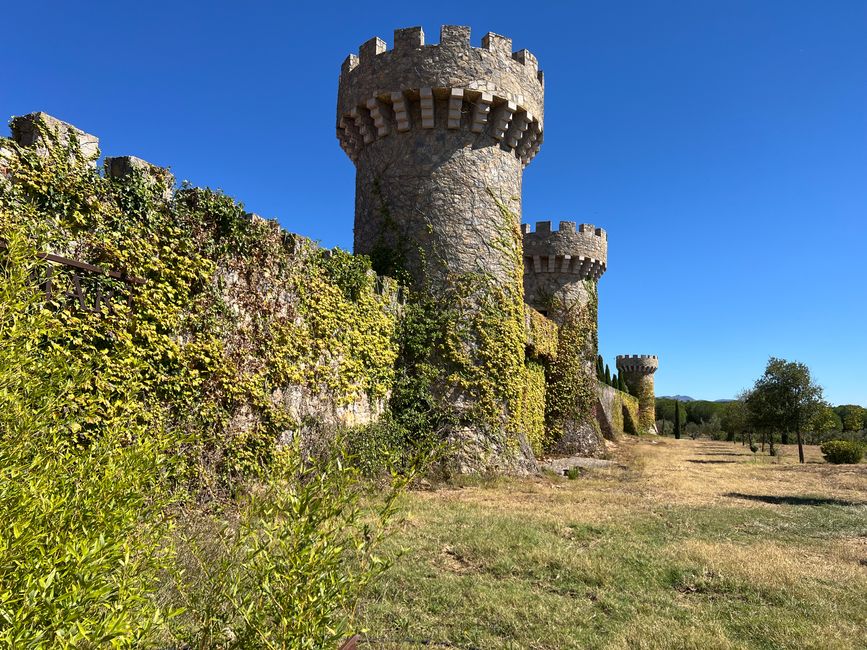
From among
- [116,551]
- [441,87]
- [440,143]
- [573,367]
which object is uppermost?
[441,87]

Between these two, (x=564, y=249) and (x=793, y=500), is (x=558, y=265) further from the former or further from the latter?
(x=793, y=500)

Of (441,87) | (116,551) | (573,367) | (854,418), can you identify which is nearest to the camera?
(116,551)

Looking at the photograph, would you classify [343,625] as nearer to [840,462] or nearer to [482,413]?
[482,413]

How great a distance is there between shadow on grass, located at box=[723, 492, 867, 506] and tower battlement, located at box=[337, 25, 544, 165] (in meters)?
10.1

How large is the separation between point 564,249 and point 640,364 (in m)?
30.2

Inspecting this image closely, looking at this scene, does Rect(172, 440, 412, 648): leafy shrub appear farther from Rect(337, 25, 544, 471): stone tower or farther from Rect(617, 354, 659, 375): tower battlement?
Rect(617, 354, 659, 375): tower battlement

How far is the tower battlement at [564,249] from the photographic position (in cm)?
2220

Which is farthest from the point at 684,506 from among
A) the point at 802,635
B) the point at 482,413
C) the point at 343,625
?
the point at 343,625

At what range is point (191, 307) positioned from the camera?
7012 mm

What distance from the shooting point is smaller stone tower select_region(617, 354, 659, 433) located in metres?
47.2

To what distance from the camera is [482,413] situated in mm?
12078

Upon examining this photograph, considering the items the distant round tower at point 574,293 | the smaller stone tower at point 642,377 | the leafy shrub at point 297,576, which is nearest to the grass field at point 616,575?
the leafy shrub at point 297,576

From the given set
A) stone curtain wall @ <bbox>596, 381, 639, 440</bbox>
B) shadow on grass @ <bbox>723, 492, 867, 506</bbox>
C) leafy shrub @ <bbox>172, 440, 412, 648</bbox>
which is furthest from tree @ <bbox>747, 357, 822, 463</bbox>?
leafy shrub @ <bbox>172, 440, 412, 648</bbox>

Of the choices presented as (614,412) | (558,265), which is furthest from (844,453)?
(558,265)
